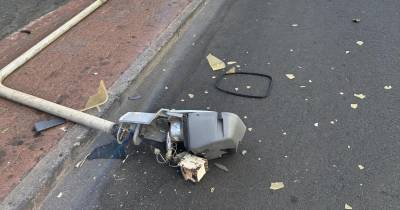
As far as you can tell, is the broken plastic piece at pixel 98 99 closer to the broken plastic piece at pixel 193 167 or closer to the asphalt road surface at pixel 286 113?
the asphalt road surface at pixel 286 113

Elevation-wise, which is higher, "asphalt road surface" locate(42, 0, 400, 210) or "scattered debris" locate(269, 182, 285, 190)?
"asphalt road surface" locate(42, 0, 400, 210)

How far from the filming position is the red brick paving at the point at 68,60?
3.70 metres

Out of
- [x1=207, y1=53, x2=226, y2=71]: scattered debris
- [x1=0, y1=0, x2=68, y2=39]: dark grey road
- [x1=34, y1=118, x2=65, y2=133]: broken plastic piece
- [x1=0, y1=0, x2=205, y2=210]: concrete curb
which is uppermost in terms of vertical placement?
[x1=0, y1=0, x2=68, y2=39]: dark grey road

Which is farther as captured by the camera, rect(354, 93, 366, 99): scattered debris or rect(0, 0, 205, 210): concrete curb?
rect(354, 93, 366, 99): scattered debris

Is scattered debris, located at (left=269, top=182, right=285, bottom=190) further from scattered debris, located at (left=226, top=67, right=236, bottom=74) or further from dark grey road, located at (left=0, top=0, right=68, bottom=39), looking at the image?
dark grey road, located at (left=0, top=0, right=68, bottom=39)

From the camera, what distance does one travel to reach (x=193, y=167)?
3.30 metres

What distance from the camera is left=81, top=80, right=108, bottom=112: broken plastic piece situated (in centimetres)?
409

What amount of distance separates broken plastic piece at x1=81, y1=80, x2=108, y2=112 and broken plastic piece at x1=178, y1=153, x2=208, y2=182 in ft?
3.82

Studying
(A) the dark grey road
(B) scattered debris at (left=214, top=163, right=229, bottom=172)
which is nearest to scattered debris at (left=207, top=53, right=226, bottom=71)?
(B) scattered debris at (left=214, top=163, right=229, bottom=172)

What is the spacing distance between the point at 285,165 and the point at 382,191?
733 mm

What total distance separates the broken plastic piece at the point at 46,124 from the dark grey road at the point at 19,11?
2084 mm

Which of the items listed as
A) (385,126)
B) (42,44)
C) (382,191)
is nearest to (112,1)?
(42,44)

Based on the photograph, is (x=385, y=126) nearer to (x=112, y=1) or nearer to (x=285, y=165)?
(x=285, y=165)

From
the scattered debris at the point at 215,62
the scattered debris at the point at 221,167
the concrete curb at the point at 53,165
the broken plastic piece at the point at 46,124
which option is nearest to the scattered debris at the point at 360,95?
the scattered debris at the point at 215,62
